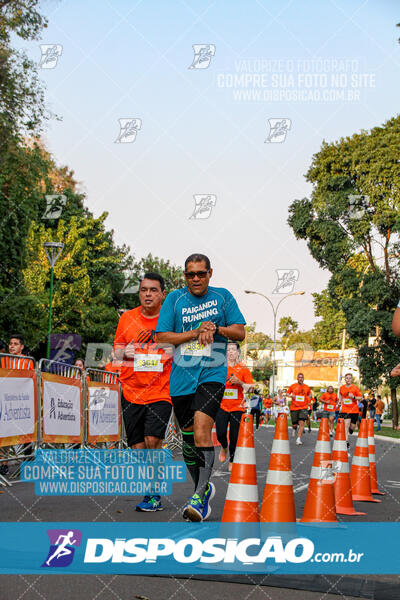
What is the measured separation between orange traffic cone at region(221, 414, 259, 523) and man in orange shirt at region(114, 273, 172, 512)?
6.53 feet

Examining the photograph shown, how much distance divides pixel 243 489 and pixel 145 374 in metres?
2.33

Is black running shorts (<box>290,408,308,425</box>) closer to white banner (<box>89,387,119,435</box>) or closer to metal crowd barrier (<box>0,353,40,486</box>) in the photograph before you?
white banner (<box>89,387,119,435</box>)

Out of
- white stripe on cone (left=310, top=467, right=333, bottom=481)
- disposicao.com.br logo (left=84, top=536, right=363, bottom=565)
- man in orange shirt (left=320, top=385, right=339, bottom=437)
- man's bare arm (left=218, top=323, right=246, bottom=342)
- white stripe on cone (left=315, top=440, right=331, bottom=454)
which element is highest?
man's bare arm (left=218, top=323, right=246, bottom=342)

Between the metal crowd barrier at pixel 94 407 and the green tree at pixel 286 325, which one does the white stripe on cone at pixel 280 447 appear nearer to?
the metal crowd barrier at pixel 94 407

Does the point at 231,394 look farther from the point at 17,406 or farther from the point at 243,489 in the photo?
the point at 243,489

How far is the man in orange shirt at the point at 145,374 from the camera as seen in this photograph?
7180 mm

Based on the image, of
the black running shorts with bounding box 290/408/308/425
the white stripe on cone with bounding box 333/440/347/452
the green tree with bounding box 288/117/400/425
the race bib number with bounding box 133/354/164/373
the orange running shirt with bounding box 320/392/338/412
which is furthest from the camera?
the green tree with bounding box 288/117/400/425

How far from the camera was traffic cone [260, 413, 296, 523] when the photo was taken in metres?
5.42

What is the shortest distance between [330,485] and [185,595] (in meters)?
2.44

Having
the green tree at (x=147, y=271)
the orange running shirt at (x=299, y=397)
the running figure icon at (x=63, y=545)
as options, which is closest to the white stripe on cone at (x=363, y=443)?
the running figure icon at (x=63, y=545)

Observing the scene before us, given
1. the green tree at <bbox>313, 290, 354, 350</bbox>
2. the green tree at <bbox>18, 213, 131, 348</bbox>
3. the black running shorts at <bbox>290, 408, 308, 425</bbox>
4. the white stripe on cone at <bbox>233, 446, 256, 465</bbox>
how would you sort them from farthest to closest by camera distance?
the green tree at <bbox>313, 290, 354, 350</bbox> < the green tree at <bbox>18, 213, 131, 348</bbox> < the black running shorts at <bbox>290, 408, 308, 425</bbox> < the white stripe on cone at <bbox>233, 446, 256, 465</bbox>

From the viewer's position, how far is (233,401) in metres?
11.6

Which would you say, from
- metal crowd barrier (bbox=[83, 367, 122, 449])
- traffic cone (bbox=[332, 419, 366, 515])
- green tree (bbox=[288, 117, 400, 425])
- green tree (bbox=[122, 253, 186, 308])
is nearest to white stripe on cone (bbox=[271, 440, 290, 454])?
traffic cone (bbox=[332, 419, 366, 515])

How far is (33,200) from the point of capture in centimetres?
2491
